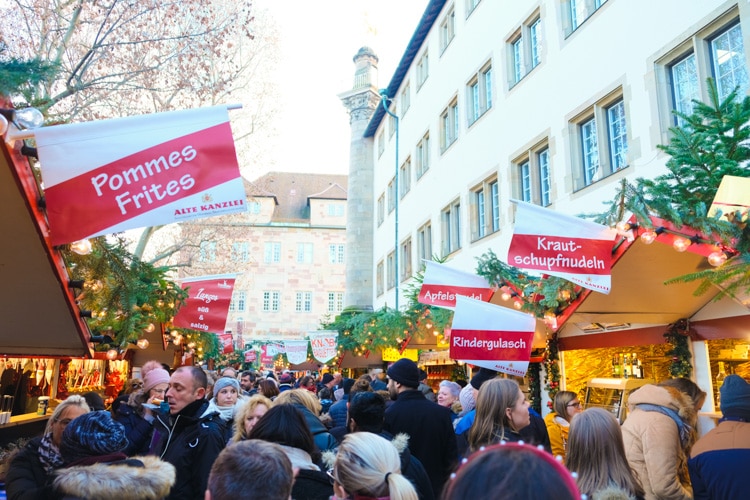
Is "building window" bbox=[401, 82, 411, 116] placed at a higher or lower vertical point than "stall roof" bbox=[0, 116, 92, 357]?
higher

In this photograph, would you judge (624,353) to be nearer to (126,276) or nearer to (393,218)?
(126,276)

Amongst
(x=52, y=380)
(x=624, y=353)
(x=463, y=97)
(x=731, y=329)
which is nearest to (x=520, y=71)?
(x=463, y=97)

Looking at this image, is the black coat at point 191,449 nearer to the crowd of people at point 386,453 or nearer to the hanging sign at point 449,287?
the crowd of people at point 386,453

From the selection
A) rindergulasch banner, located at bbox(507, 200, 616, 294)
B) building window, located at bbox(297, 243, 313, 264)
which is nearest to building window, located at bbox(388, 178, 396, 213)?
rindergulasch banner, located at bbox(507, 200, 616, 294)

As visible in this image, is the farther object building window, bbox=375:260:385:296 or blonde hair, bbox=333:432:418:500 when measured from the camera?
building window, bbox=375:260:385:296

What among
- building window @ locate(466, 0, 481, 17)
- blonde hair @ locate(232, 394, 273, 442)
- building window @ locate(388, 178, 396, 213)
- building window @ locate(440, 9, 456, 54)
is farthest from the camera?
building window @ locate(388, 178, 396, 213)

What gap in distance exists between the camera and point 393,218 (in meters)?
29.4

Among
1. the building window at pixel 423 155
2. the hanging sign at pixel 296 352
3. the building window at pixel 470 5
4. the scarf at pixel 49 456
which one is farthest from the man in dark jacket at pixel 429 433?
the hanging sign at pixel 296 352

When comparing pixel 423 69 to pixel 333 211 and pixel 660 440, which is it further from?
pixel 333 211

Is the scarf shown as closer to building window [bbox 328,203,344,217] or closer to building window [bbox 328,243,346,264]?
building window [bbox 328,243,346,264]

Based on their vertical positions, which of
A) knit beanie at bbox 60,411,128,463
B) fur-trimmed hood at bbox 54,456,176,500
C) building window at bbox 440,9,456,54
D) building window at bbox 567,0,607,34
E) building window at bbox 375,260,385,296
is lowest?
fur-trimmed hood at bbox 54,456,176,500

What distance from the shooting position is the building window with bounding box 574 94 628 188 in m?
11.5

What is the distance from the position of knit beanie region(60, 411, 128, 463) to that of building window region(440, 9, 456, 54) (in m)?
20.2

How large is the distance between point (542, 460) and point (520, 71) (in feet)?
50.8
